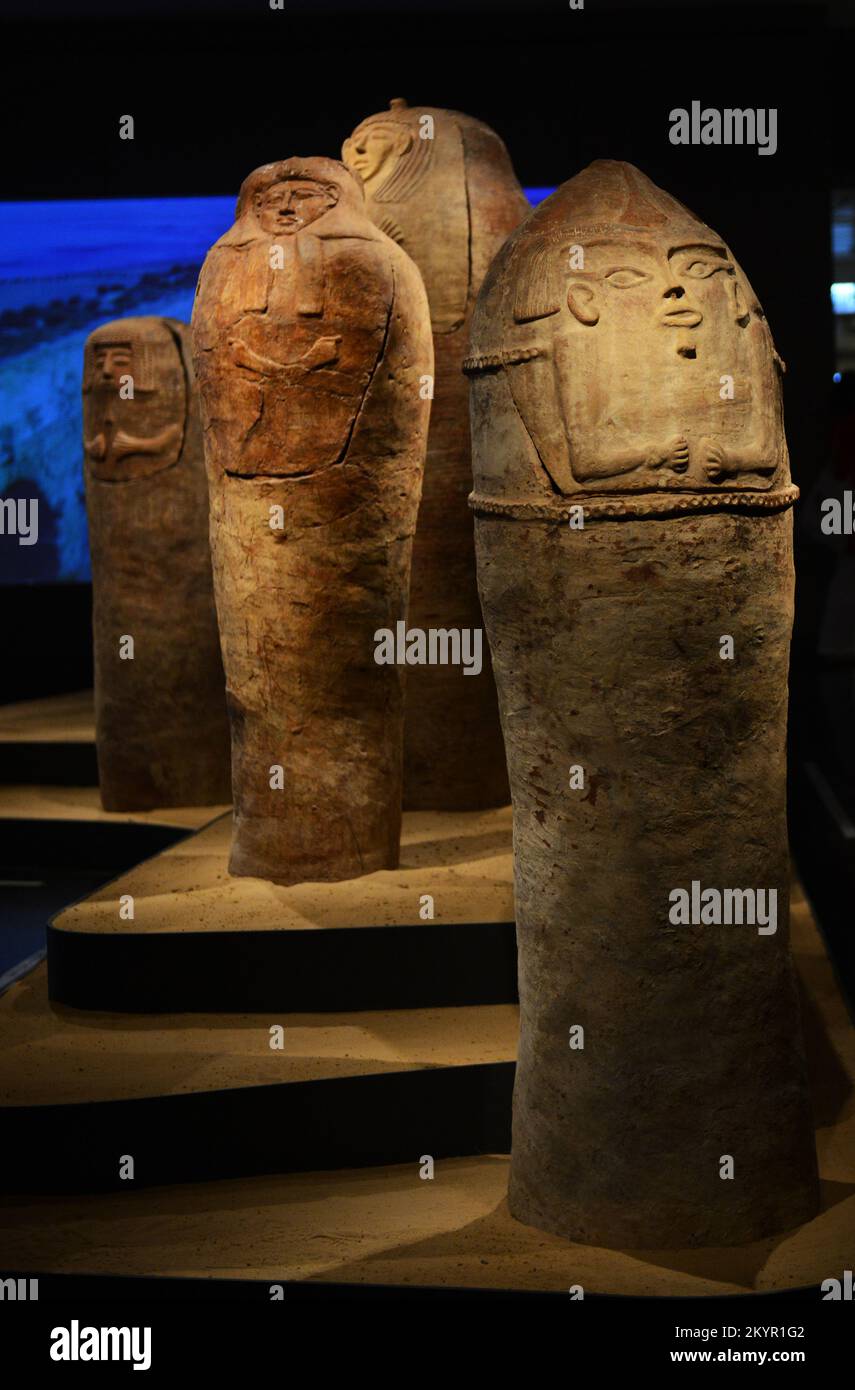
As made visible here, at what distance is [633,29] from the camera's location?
7.43 m

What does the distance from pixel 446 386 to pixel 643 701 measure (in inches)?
115

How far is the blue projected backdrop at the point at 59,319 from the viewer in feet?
30.0

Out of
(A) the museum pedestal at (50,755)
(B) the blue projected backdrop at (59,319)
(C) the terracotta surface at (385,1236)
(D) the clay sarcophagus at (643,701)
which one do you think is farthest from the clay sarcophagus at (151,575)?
(D) the clay sarcophagus at (643,701)

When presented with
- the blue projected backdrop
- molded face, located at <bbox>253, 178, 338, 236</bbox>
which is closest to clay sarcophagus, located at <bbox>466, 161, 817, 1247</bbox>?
molded face, located at <bbox>253, 178, 338, 236</bbox>

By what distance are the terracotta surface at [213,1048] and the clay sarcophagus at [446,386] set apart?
175cm

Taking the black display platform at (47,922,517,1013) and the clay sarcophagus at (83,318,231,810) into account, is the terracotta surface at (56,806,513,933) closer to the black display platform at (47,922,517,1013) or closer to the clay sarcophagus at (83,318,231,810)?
the black display platform at (47,922,517,1013)

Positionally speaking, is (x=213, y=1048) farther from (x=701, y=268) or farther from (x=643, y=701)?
(x=701, y=268)

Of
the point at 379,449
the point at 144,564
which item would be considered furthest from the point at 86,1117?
the point at 144,564

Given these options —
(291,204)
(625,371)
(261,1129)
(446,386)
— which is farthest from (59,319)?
(625,371)

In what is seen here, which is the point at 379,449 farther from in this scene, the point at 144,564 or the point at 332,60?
the point at 332,60

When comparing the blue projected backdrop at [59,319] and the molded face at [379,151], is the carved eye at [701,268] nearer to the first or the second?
the molded face at [379,151]

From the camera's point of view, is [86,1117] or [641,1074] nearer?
[641,1074]
